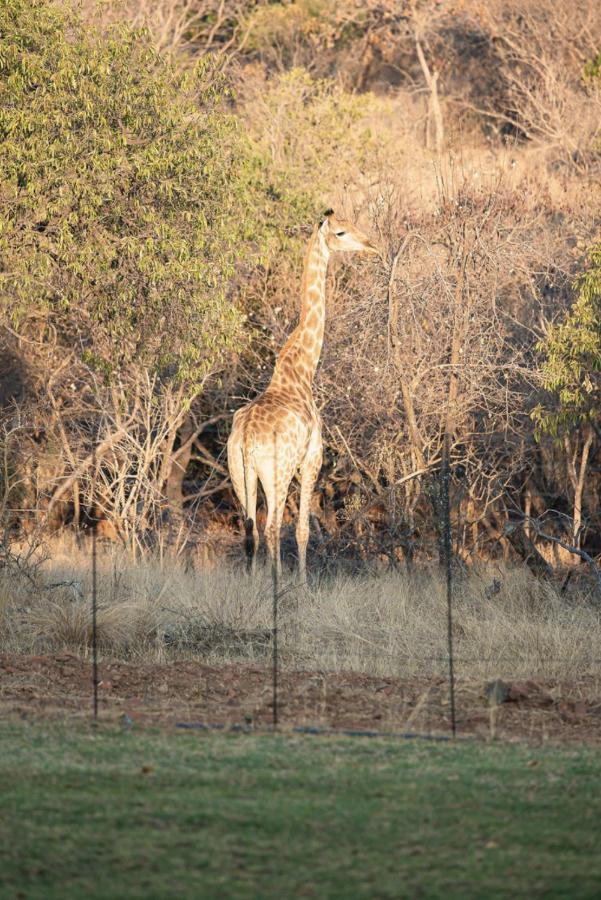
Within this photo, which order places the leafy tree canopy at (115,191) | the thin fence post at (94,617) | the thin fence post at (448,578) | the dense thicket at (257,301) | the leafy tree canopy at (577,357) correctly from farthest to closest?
1. the leafy tree canopy at (577,357)
2. the dense thicket at (257,301)
3. the leafy tree canopy at (115,191)
4. the thin fence post at (94,617)
5. the thin fence post at (448,578)

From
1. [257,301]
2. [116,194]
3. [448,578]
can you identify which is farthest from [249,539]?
[257,301]

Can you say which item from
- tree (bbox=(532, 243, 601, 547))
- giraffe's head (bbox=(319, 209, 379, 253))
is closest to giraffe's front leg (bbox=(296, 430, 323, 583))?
giraffe's head (bbox=(319, 209, 379, 253))

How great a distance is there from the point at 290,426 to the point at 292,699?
5772 mm

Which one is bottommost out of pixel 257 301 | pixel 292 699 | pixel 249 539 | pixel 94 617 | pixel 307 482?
pixel 249 539

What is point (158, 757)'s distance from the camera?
646cm

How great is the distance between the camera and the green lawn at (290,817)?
468 cm

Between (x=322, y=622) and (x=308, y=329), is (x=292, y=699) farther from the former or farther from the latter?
(x=308, y=329)

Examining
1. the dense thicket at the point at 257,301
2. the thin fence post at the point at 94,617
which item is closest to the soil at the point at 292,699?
the thin fence post at the point at 94,617

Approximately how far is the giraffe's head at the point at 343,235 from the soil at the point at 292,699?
19.9 feet

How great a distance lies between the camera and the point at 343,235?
14.5 meters

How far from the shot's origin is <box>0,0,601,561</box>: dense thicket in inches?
510

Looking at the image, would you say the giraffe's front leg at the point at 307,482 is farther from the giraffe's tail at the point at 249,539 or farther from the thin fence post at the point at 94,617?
the thin fence post at the point at 94,617

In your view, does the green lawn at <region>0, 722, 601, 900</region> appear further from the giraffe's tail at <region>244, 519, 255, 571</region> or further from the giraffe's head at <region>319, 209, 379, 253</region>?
the giraffe's head at <region>319, 209, 379, 253</region>

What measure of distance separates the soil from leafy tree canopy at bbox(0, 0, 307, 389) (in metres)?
4.65
